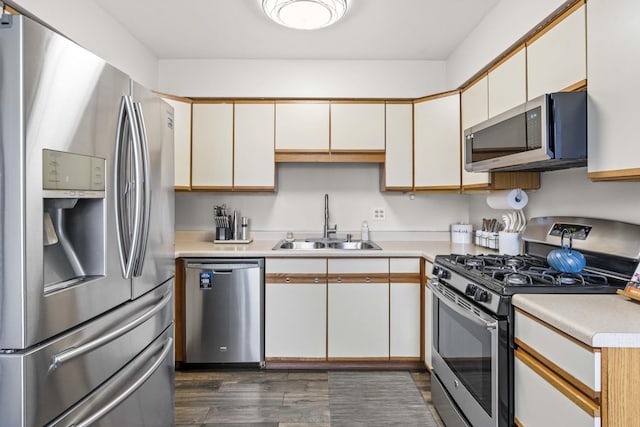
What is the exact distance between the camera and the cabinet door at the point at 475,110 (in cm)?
244

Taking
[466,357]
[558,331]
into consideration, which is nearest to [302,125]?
[466,357]

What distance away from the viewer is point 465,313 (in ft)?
5.83

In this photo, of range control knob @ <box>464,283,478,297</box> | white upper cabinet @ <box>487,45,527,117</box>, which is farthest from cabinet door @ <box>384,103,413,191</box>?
range control knob @ <box>464,283,478,297</box>

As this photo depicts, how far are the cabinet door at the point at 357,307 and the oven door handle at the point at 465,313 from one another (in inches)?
23.9

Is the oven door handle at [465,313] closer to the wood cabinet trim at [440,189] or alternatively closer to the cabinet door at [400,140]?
the wood cabinet trim at [440,189]

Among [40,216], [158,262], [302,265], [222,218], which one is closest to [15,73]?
[40,216]

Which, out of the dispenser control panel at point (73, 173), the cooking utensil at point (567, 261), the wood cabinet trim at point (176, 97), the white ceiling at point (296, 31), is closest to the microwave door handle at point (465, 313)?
the cooking utensil at point (567, 261)

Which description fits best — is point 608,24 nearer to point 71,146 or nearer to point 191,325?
point 71,146

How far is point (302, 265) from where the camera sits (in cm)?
279

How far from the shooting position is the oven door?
1521mm

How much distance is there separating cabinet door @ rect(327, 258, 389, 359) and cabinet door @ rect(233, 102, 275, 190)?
37.1 inches

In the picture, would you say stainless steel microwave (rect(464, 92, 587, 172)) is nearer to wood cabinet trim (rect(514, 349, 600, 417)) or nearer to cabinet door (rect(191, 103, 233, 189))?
wood cabinet trim (rect(514, 349, 600, 417))

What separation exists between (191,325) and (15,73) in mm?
2164

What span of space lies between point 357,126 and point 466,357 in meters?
1.91
